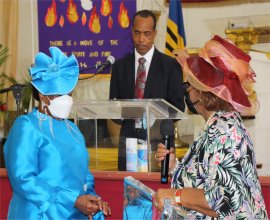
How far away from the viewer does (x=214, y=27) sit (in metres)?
6.00

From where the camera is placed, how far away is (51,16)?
22.0 ft

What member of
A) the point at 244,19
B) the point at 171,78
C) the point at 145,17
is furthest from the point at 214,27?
the point at 171,78

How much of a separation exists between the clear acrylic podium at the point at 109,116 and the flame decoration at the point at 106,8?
3.31 m

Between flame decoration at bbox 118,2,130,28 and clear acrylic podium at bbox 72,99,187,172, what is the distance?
10.4ft

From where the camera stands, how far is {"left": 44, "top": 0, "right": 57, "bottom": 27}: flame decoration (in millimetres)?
6657

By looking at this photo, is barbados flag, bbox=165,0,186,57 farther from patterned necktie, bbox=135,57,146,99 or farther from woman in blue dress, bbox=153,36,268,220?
woman in blue dress, bbox=153,36,268,220

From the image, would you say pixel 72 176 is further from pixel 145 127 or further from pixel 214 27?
pixel 214 27

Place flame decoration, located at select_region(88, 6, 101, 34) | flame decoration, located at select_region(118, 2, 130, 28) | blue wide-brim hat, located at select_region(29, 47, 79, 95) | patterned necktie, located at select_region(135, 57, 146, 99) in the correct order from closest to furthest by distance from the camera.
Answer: blue wide-brim hat, located at select_region(29, 47, 79, 95), patterned necktie, located at select_region(135, 57, 146, 99), flame decoration, located at select_region(118, 2, 130, 28), flame decoration, located at select_region(88, 6, 101, 34)

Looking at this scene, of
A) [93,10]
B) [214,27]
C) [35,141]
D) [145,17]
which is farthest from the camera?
[93,10]

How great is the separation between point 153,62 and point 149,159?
1.06 m

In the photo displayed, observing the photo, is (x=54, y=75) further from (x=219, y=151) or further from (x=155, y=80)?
(x=155, y=80)

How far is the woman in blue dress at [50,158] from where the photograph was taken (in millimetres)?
2365

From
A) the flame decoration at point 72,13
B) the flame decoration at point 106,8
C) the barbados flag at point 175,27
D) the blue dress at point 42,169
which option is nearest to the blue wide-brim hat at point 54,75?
the blue dress at point 42,169

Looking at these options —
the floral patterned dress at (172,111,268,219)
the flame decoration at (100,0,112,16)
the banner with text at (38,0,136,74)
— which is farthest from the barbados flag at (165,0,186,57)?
the floral patterned dress at (172,111,268,219)
